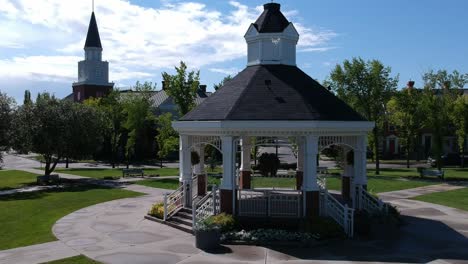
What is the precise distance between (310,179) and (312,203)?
0.92 metres

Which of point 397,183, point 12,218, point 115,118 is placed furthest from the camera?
point 115,118

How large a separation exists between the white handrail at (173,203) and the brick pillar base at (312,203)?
5.92 m

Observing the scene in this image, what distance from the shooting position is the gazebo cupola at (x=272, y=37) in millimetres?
22359

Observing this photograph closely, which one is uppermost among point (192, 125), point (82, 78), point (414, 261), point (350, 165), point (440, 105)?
point (82, 78)

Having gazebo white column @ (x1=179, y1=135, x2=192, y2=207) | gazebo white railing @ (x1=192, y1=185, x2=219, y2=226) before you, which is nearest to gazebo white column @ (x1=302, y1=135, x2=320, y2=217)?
gazebo white railing @ (x1=192, y1=185, x2=219, y2=226)

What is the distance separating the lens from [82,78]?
276 feet

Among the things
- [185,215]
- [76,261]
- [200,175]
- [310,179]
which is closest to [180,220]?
[185,215]

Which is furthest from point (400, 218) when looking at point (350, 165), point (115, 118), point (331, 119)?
Result: point (115, 118)

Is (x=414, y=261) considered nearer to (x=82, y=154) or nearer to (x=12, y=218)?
(x=12, y=218)

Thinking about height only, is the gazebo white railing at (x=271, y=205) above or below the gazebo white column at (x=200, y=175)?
below

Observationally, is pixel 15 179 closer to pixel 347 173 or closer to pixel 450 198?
pixel 347 173

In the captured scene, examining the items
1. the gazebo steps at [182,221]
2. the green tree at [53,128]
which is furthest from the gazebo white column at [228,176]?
the green tree at [53,128]

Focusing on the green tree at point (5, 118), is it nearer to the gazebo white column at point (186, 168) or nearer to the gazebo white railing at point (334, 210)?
the gazebo white column at point (186, 168)

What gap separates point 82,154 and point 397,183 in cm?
2420
